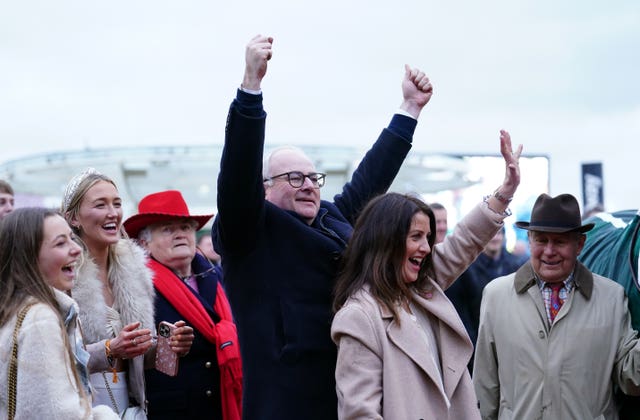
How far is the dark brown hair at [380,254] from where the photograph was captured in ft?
12.2

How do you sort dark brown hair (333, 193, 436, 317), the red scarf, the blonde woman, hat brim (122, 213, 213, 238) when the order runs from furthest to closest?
hat brim (122, 213, 213, 238) < the red scarf < dark brown hair (333, 193, 436, 317) < the blonde woman

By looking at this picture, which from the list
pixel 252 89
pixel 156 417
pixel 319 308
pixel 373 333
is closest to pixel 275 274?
pixel 319 308

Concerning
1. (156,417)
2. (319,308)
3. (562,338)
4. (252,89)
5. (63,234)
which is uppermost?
(252,89)

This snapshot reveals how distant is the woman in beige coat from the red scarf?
128 cm

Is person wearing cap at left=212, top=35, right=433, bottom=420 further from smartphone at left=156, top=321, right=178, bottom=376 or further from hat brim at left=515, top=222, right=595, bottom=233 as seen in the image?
hat brim at left=515, top=222, right=595, bottom=233

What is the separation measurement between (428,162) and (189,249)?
800 inches

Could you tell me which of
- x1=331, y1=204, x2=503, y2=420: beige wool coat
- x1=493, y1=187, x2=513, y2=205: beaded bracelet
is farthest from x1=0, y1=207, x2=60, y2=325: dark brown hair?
x1=493, y1=187, x2=513, y2=205: beaded bracelet

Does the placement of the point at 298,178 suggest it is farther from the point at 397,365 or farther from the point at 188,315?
the point at 188,315

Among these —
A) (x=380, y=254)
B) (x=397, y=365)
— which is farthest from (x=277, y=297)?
(x=397, y=365)

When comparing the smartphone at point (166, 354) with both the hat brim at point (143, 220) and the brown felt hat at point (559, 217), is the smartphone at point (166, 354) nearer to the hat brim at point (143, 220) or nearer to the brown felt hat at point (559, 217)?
the hat brim at point (143, 220)

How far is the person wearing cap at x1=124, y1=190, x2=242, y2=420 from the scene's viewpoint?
4734 mm

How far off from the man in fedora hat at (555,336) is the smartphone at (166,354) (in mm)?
1676

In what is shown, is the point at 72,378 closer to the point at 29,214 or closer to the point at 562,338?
the point at 29,214

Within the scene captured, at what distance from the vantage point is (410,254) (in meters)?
3.77
